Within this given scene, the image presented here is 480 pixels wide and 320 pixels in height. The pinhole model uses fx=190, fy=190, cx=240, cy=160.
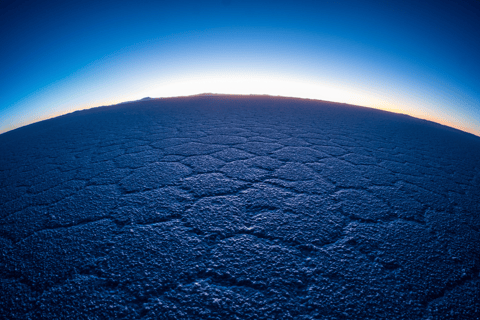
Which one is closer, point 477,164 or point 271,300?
point 271,300

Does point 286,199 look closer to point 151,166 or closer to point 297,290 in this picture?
point 297,290

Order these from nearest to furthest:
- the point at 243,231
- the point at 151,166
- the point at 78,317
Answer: the point at 78,317
the point at 243,231
the point at 151,166

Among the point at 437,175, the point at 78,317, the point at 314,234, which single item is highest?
the point at 437,175

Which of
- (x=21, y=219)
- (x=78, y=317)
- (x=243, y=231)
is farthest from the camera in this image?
(x=21, y=219)

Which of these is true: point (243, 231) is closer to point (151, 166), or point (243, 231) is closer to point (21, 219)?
point (151, 166)

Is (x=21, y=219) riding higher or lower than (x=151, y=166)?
lower

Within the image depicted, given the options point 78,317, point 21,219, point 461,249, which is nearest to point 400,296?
point 461,249

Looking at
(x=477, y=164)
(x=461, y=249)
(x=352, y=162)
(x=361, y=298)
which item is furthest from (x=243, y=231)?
(x=477, y=164)
